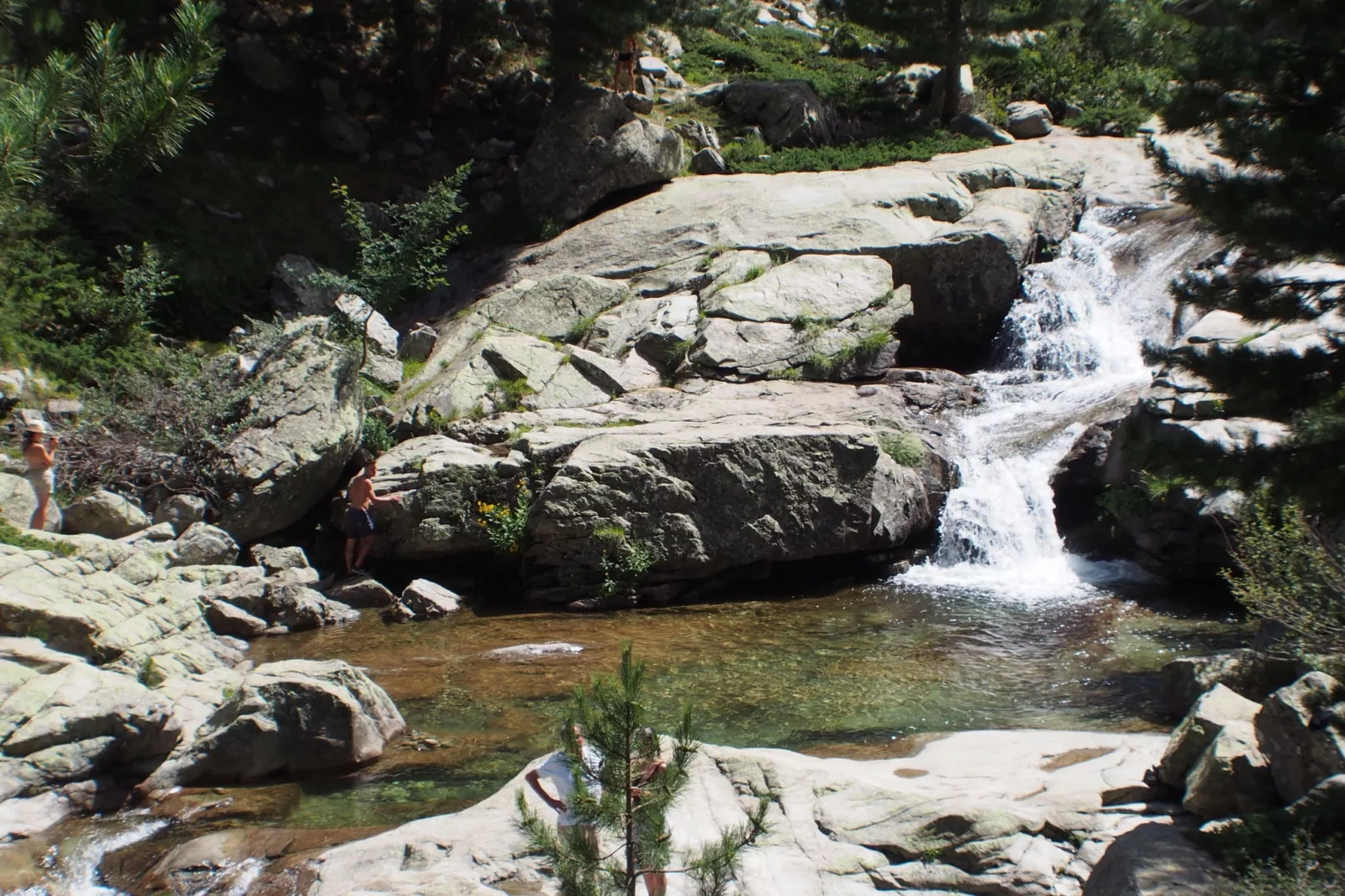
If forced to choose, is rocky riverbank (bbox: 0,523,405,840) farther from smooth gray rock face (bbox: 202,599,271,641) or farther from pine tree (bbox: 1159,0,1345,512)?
pine tree (bbox: 1159,0,1345,512)

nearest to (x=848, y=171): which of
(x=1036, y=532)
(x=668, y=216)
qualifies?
(x=668, y=216)

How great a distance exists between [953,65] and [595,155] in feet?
29.6

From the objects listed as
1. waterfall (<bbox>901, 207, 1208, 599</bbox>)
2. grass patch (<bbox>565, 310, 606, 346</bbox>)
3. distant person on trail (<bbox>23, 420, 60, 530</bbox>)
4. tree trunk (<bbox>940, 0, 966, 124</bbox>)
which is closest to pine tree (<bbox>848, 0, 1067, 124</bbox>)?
tree trunk (<bbox>940, 0, 966, 124</bbox>)

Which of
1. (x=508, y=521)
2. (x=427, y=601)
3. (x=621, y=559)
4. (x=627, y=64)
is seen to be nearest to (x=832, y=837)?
(x=621, y=559)

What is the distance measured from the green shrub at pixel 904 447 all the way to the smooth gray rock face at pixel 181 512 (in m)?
8.57

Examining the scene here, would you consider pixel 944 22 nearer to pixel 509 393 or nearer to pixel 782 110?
pixel 782 110

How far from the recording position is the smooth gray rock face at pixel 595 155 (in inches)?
815

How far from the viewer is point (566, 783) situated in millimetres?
4992

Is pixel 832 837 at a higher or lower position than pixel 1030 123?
lower

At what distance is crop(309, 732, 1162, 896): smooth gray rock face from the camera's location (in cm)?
520

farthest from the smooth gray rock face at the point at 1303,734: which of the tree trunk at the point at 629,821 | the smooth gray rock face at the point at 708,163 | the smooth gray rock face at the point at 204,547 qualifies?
the smooth gray rock face at the point at 708,163

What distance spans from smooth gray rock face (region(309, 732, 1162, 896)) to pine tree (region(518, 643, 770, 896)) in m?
0.64

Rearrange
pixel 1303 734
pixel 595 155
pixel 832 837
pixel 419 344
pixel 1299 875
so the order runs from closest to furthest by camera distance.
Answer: pixel 1299 875, pixel 1303 734, pixel 832 837, pixel 419 344, pixel 595 155

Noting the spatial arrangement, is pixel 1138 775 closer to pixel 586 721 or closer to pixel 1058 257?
pixel 586 721
